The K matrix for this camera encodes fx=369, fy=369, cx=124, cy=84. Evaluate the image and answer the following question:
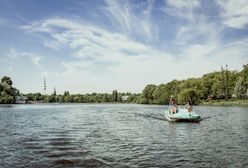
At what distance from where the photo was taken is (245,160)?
26.5 m

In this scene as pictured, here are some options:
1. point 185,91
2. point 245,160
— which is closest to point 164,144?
Answer: point 245,160

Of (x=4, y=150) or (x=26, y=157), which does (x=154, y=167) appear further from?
(x=4, y=150)

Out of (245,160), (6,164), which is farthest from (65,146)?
(245,160)

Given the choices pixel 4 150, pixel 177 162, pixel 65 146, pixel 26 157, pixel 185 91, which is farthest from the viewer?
pixel 185 91

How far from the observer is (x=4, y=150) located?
31609mm

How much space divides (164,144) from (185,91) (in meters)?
161

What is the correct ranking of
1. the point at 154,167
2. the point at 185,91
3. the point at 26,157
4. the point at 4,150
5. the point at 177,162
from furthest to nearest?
the point at 185,91 → the point at 4,150 → the point at 26,157 → the point at 177,162 → the point at 154,167

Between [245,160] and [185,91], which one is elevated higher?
[185,91]

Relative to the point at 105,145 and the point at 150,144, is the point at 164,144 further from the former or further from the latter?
the point at 105,145

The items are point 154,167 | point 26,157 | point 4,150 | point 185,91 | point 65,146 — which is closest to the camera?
point 154,167

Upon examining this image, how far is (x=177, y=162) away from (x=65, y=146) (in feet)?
39.6

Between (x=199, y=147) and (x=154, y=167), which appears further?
(x=199, y=147)

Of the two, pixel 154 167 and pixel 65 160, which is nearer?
pixel 154 167

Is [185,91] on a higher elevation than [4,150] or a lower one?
higher
